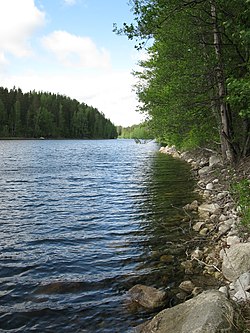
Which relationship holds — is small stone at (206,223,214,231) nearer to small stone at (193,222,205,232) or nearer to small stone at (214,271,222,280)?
small stone at (193,222,205,232)

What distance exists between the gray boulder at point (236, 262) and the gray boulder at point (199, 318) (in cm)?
178

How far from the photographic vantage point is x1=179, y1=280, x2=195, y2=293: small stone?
23.4ft

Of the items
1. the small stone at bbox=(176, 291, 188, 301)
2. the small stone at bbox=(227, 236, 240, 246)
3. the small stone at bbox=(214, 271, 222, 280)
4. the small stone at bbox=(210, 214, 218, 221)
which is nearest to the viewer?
the small stone at bbox=(176, 291, 188, 301)

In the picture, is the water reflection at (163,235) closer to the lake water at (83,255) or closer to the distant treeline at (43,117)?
the lake water at (83,255)

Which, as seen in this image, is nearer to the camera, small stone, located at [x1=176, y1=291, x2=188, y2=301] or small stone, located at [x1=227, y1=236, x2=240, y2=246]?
small stone, located at [x1=176, y1=291, x2=188, y2=301]

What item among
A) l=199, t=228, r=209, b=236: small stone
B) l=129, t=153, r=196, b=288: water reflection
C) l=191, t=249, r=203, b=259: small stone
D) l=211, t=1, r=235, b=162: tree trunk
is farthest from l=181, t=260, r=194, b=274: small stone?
l=211, t=1, r=235, b=162: tree trunk

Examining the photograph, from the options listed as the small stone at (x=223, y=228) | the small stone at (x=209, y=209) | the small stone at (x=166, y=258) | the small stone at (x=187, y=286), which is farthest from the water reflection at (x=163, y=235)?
the small stone at (x=223, y=228)

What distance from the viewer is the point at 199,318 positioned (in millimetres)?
4766

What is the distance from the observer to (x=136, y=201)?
645 inches

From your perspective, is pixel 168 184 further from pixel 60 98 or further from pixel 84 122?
Result: pixel 60 98

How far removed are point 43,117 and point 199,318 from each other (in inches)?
5124

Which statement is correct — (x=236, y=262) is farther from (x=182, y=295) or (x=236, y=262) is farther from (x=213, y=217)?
(x=213, y=217)

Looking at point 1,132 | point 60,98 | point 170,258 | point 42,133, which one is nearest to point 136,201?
point 170,258

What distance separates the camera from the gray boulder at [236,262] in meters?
6.94
